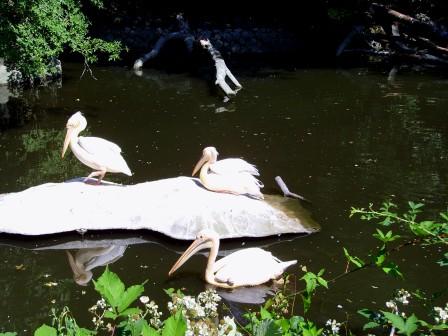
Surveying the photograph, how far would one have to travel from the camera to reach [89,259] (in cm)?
575

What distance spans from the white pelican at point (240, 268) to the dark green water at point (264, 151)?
0.60ft

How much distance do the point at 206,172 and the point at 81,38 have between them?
4.07 meters

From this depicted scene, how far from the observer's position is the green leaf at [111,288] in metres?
1.78

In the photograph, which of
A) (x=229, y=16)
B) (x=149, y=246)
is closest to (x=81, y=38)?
(x=149, y=246)

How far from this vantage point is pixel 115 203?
624 centimetres

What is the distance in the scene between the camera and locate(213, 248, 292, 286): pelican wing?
Result: 17.2 feet

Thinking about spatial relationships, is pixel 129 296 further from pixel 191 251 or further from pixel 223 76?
pixel 223 76

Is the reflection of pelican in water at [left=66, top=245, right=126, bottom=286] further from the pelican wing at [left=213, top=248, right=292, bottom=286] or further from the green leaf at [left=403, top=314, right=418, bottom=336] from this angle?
the green leaf at [left=403, top=314, right=418, bottom=336]

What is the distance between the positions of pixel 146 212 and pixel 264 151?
2650 millimetres

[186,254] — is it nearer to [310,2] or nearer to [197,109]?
[197,109]

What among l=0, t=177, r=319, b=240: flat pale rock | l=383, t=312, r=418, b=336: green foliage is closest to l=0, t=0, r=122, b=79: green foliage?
l=0, t=177, r=319, b=240: flat pale rock

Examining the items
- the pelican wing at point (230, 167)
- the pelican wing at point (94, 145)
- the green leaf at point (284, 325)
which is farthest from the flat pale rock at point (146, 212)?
the green leaf at point (284, 325)

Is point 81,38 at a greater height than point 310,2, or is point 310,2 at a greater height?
point 81,38

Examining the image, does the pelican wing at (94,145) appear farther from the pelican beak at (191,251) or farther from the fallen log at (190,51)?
the fallen log at (190,51)
